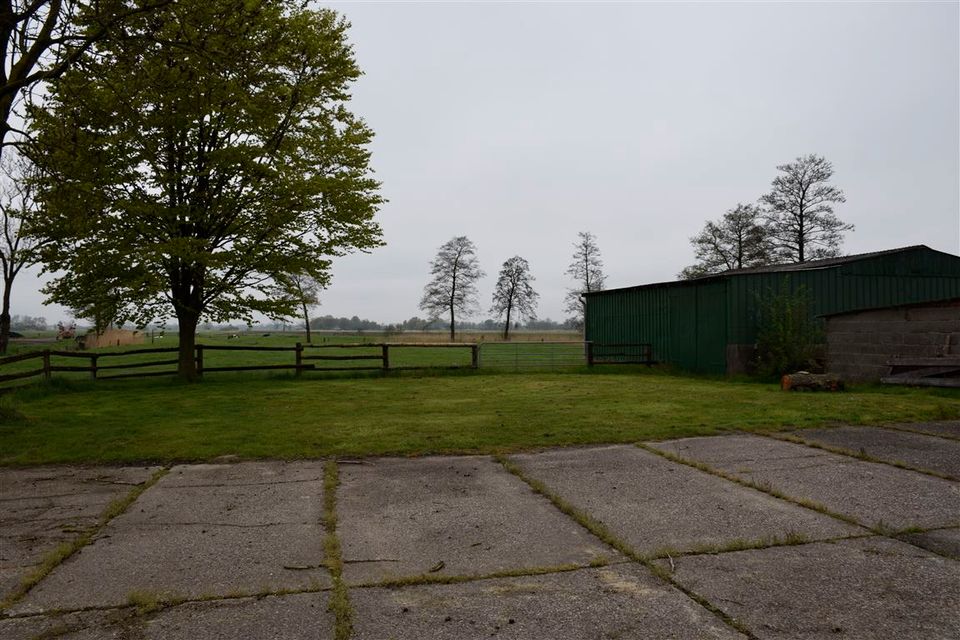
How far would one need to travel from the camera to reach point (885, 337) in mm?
13844

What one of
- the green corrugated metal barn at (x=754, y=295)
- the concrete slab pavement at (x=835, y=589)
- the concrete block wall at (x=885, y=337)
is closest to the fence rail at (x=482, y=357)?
the green corrugated metal barn at (x=754, y=295)

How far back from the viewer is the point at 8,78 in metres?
9.51

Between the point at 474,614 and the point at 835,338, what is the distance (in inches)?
596

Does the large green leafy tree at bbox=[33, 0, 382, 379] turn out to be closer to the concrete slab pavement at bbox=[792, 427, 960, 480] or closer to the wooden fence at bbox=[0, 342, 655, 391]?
the wooden fence at bbox=[0, 342, 655, 391]

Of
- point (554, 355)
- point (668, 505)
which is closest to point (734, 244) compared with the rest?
point (554, 355)

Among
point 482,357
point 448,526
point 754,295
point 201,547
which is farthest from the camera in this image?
point 482,357

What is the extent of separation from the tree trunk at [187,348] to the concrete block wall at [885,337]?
57.3 ft

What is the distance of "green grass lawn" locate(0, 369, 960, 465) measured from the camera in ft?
25.4

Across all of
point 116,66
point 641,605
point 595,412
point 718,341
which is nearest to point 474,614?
point 641,605

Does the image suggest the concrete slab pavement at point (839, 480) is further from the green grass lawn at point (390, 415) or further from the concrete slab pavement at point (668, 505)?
the green grass lawn at point (390, 415)

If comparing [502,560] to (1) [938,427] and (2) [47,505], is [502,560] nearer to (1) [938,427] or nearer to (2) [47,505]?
(2) [47,505]

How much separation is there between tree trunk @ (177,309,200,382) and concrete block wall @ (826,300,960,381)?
17454mm

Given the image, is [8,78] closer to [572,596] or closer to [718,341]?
[572,596]

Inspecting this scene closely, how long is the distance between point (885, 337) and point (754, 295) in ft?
14.0
